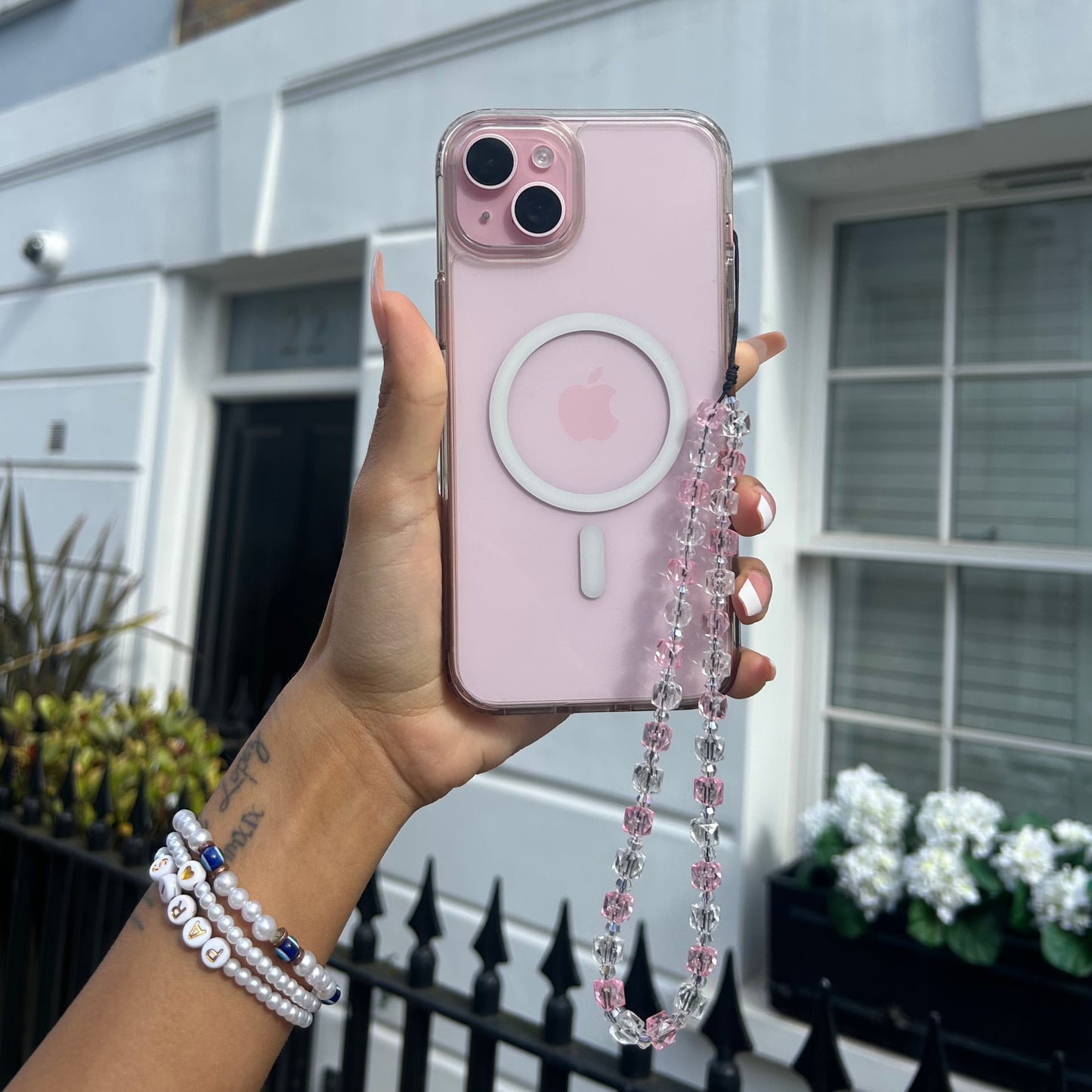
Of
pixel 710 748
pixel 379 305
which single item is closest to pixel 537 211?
pixel 379 305

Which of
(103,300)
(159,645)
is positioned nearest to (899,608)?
(159,645)

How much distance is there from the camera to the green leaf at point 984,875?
1817 mm

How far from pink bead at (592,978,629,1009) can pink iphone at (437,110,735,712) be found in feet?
0.78

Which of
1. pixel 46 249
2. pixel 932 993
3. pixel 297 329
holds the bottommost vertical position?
pixel 932 993

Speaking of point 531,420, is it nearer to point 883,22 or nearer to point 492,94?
point 883,22

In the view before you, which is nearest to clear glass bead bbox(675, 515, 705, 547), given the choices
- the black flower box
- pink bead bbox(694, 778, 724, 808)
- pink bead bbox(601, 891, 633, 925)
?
pink bead bbox(694, 778, 724, 808)

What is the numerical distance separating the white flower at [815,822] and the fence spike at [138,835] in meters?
1.46

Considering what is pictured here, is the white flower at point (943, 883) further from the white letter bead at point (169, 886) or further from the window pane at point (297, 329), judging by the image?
the window pane at point (297, 329)

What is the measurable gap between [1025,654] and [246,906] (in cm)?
201

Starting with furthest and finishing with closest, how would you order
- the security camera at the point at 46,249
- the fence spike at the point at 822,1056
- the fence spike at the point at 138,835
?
the security camera at the point at 46,249, the fence spike at the point at 138,835, the fence spike at the point at 822,1056

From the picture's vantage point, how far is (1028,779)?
6.95 feet

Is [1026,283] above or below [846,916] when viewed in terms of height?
above

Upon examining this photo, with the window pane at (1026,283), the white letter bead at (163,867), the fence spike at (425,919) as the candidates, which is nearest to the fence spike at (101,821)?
the fence spike at (425,919)

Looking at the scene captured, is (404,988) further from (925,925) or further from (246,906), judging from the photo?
(925,925)
